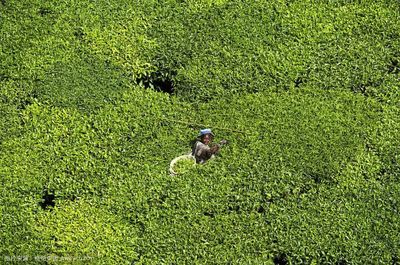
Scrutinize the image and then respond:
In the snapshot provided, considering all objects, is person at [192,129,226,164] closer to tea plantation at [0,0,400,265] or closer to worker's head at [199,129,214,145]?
worker's head at [199,129,214,145]

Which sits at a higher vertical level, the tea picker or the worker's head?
the worker's head

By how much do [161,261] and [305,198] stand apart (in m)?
2.00

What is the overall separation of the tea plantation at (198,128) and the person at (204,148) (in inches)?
7.6

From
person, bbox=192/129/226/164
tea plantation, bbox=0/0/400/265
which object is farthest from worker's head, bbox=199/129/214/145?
tea plantation, bbox=0/0/400/265

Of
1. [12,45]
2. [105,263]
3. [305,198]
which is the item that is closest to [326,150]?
[305,198]

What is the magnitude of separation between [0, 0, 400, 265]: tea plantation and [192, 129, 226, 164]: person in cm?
19

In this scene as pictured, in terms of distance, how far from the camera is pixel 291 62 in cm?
1105

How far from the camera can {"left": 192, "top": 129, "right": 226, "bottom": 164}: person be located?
32.8 ft

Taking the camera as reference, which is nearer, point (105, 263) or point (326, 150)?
point (105, 263)

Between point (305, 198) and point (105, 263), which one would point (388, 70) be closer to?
point (305, 198)

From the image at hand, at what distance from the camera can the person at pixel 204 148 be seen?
9.98 metres

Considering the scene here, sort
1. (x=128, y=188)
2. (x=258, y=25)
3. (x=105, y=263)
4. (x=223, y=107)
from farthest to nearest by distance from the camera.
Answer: (x=258, y=25) → (x=223, y=107) → (x=128, y=188) → (x=105, y=263)

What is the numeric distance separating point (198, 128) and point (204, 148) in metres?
0.53

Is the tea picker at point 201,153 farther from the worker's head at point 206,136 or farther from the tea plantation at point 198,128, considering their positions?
the tea plantation at point 198,128
